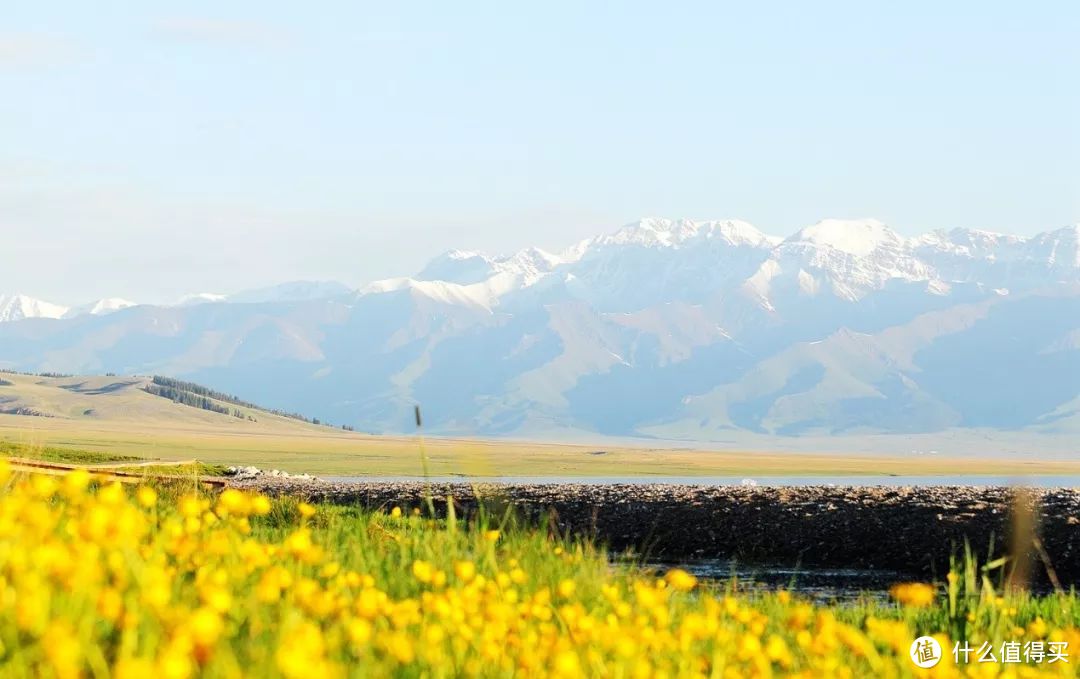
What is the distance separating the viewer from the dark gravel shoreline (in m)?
31.3

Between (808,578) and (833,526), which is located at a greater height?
(833,526)

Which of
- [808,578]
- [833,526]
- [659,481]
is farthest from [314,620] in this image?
[659,481]

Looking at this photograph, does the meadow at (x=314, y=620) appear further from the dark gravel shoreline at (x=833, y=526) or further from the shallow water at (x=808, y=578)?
the dark gravel shoreline at (x=833, y=526)

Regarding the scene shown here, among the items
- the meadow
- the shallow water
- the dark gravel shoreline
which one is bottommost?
the shallow water

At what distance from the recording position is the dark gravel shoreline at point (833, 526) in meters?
31.3

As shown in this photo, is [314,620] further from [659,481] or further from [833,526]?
[659,481]

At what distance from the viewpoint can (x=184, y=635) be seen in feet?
15.4

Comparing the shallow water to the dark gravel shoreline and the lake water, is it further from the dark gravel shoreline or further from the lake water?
the lake water

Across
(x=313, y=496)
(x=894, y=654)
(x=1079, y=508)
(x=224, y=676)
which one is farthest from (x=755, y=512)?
(x=224, y=676)

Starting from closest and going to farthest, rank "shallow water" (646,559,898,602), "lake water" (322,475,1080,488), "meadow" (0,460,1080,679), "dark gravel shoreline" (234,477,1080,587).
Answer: "meadow" (0,460,1080,679)
"shallow water" (646,559,898,602)
"dark gravel shoreline" (234,477,1080,587)
"lake water" (322,475,1080,488)

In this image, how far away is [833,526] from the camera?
34.4 meters

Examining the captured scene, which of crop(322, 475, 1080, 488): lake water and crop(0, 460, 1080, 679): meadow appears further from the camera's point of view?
crop(322, 475, 1080, 488): lake water

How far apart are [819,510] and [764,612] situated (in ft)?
86.4

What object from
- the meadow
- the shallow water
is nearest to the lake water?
the shallow water
